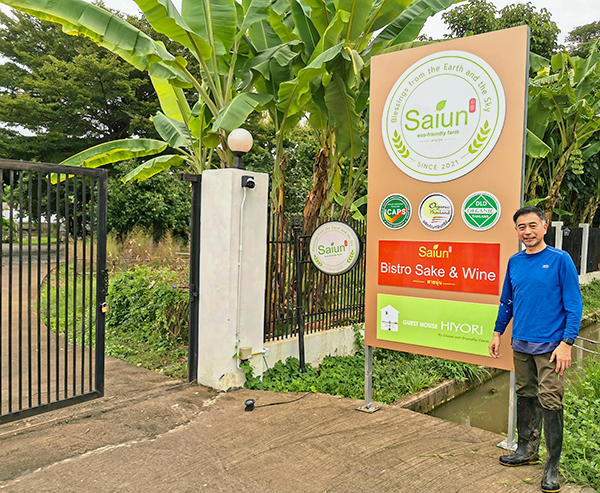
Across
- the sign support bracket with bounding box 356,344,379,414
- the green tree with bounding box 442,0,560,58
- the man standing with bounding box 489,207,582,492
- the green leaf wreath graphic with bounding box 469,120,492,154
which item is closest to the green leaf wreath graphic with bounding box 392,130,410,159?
the green leaf wreath graphic with bounding box 469,120,492,154

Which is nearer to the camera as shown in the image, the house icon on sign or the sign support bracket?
the house icon on sign

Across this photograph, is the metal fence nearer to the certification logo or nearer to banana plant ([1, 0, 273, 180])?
banana plant ([1, 0, 273, 180])

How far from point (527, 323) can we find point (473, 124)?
5.81ft

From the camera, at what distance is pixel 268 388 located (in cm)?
560

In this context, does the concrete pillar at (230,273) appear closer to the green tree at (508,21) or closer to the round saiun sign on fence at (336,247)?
the round saiun sign on fence at (336,247)

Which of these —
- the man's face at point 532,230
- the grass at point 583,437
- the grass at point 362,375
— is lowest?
the grass at point 362,375

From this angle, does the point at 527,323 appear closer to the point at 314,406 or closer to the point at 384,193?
the point at 384,193

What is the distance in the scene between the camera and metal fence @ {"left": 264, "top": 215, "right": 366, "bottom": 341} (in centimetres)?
622

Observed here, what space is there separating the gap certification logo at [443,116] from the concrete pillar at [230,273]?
1745mm

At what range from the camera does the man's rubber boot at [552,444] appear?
11.0 feet

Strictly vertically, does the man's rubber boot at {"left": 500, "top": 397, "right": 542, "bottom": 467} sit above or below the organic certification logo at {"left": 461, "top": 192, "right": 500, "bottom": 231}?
below

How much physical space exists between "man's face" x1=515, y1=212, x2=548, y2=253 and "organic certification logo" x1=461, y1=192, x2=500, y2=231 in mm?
588

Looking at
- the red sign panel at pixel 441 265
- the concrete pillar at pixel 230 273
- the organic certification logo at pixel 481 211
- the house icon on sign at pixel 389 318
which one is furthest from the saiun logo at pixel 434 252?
the concrete pillar at pixel 230 273

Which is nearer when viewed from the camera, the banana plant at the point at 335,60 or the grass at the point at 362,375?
the grass at the point at 362,375
